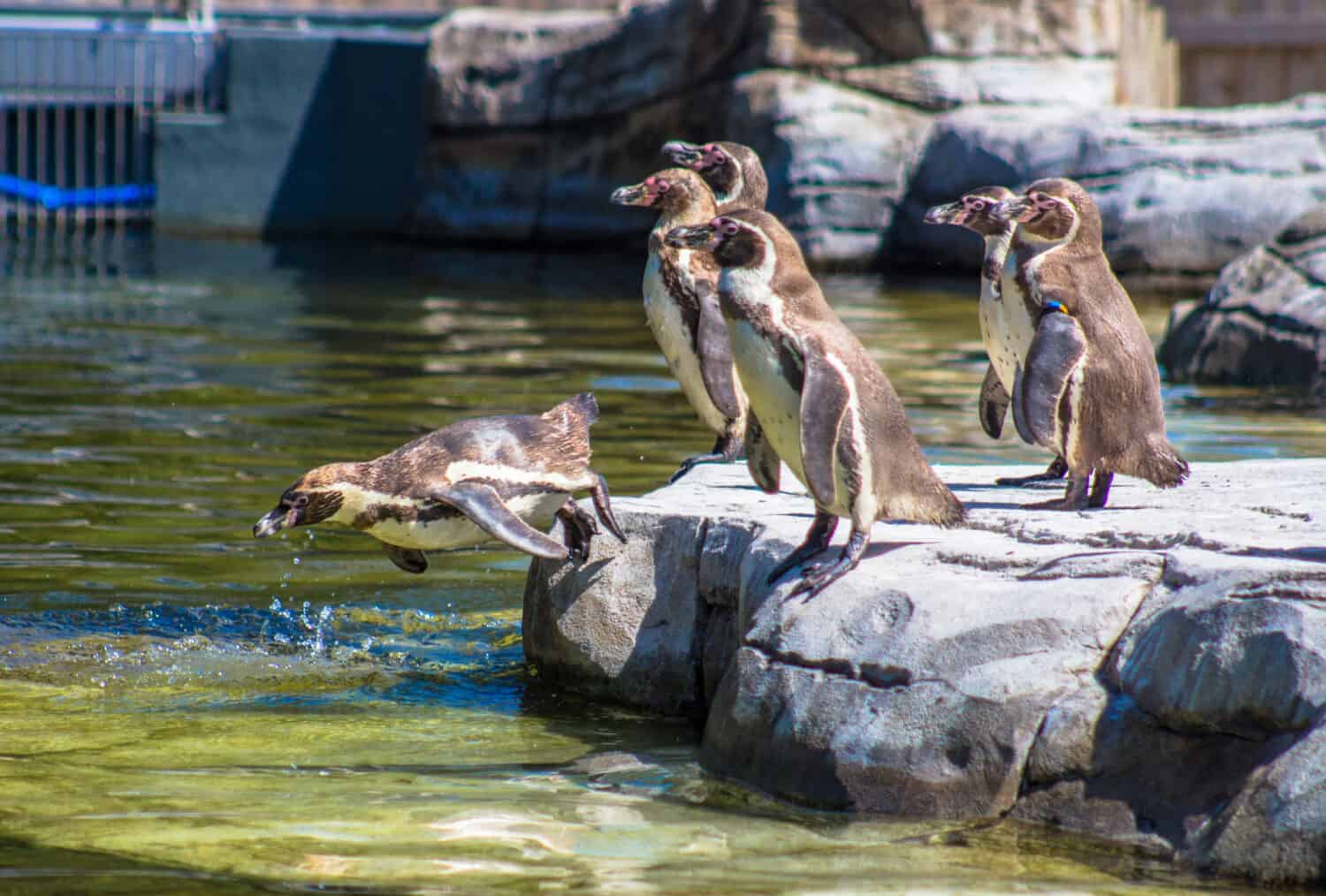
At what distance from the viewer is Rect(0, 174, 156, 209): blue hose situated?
18.5 metres

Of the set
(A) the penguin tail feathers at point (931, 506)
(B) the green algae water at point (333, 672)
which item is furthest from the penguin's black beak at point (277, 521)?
(A) the penguin tail feathers at point (931, 506)

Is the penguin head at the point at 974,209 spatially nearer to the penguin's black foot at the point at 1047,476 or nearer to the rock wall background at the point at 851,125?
the penguin's black foot at the point at 1047,476

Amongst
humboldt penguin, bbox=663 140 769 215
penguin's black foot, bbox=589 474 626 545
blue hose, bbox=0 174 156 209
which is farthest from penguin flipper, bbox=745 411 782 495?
blue hose, bbox=0 174 156 209

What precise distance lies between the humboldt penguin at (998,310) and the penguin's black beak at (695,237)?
809 millimetres

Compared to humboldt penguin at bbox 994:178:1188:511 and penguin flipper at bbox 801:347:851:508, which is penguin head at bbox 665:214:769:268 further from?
humboldt penguin at bbox 994:178:1188:511

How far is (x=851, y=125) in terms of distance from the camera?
1552cm

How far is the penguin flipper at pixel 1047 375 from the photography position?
4.47 m

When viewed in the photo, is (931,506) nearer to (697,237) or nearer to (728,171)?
(697,237)

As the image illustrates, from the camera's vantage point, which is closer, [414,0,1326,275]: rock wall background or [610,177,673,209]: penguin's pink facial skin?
[610,177,673,209]: penguin's pink facial skin

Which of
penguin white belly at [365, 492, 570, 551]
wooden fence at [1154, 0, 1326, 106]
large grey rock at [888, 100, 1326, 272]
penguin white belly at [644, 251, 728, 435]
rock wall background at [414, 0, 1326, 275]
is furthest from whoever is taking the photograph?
wooden fence at [1154, 0, 1326, 106]

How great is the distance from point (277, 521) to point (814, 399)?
1456 millimetres

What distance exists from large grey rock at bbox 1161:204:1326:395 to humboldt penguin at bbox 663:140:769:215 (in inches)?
169

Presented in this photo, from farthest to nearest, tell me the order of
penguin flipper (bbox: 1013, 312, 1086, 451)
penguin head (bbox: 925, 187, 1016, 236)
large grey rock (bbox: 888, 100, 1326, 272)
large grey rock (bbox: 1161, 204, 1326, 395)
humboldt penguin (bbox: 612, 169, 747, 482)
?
1. large grey rock (bbox: 888, 100, 1326, 272)
2. large grey rock (bbox: 1161, 204, 1326, 395)
3. humboldt penguin (bbox: 612, 169, 747, 482)
4. penguin head (bbox: 925, 187, 1016, 236)
5. penguin flipper (bbox: 1013, 312, 1086, 451)

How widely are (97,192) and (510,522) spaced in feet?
50.5
